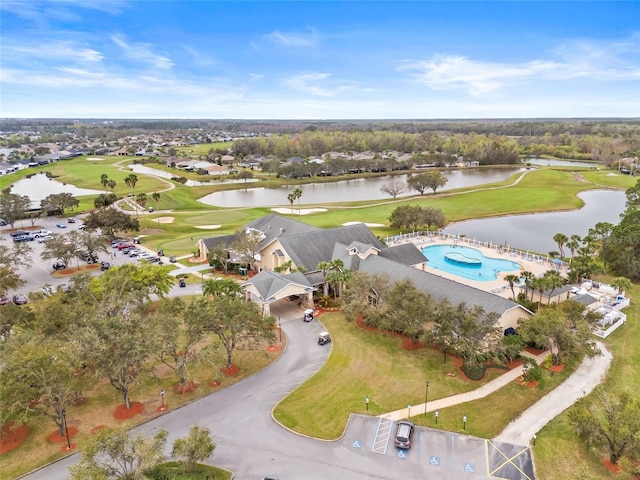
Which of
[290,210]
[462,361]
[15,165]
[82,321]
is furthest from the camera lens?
[15,165]

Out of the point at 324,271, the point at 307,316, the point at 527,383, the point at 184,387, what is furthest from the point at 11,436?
the point at 527,383

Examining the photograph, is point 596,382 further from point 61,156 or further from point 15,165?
point 61,156

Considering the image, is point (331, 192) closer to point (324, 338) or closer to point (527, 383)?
point (324, 338)

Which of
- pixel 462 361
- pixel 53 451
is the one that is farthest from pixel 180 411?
pixel 462 361

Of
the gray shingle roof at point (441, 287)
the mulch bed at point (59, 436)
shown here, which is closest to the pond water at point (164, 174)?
the gray shingle roof at point (441, 287)

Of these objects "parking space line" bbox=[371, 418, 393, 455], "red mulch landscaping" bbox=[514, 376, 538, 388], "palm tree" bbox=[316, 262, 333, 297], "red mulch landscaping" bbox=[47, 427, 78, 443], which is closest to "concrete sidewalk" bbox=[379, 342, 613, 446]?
"red mulch landscaping" bbox=[514, 376, 538, 388]

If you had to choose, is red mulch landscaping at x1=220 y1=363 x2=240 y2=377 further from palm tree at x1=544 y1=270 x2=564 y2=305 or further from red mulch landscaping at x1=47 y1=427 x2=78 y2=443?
palm tree at x1=544 y1=270 x2=564 y2=305
